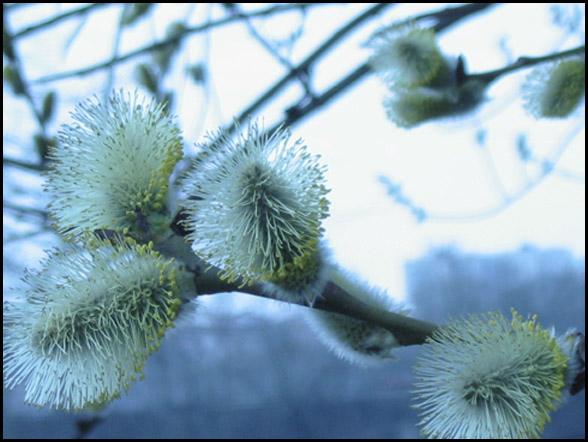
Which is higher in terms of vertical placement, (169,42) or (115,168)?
(169,42)

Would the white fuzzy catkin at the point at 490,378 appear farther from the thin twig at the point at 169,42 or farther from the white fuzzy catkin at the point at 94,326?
the thin twig at the point at 169,42

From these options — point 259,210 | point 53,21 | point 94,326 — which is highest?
point 53,21

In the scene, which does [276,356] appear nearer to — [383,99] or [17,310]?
[383,99]

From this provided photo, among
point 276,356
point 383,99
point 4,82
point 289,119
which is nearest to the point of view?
point 383,99

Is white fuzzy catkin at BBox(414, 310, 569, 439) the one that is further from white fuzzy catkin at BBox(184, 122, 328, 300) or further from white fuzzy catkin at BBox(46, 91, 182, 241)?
white fuzzy catkin at BBox(46, 91, 182, 241)

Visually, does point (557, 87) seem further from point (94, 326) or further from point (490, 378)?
point (94, 326)

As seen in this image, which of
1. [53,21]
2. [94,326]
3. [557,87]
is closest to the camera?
[94,326]

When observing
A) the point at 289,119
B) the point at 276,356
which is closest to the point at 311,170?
the point at 289,119

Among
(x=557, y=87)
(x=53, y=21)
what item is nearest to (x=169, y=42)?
(x=53, y=21)

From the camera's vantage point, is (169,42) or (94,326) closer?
(94,326)

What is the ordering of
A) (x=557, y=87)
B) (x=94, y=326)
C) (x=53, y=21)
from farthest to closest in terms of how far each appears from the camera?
(x=53, y=21) → (x=557, y=87) → (x=94, y=326)

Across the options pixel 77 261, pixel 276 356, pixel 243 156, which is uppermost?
pixel 243 156
